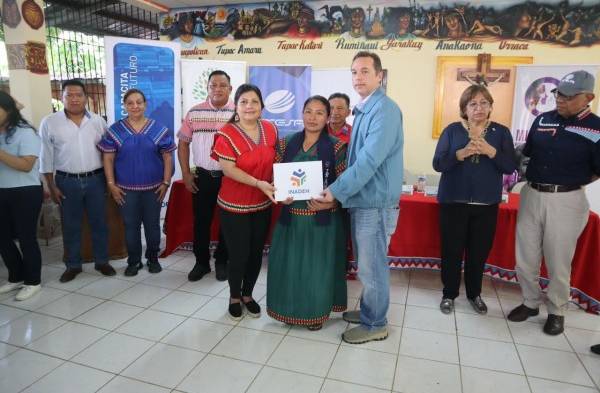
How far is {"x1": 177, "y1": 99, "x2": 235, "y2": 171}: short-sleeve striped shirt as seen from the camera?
326 cm

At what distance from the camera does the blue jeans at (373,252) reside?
2.28 m

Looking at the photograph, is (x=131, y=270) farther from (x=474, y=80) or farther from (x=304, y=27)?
(x=474, y=80)

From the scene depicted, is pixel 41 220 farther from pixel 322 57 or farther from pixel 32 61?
pixel 322 57

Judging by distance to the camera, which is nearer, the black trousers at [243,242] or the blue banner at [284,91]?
the black trousers at [243,242]

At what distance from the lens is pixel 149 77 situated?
449cm

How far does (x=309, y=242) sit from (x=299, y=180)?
379 millimetres

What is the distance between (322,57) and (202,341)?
12.7 feet

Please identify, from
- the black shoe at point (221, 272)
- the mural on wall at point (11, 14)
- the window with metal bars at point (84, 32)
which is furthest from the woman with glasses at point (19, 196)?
A: the window with metal bars at point (84, 32)

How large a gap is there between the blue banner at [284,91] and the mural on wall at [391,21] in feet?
1.57

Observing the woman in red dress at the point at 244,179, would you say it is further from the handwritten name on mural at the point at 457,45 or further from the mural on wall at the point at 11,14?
the handwritten name on mural at the point at 457,45

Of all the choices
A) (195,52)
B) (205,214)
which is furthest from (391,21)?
(205,214)

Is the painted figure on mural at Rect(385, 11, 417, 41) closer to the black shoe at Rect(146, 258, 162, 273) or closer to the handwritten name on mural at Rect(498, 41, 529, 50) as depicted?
the handwritten name on mural at Rect(498, 41, 529, 50)

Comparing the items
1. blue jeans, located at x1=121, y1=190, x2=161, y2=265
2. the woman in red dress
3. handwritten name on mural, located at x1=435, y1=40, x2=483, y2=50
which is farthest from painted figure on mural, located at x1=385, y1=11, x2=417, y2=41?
blue jeans, located at x1=121, y1=190, x2=161, y2=265

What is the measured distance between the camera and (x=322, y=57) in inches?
205
